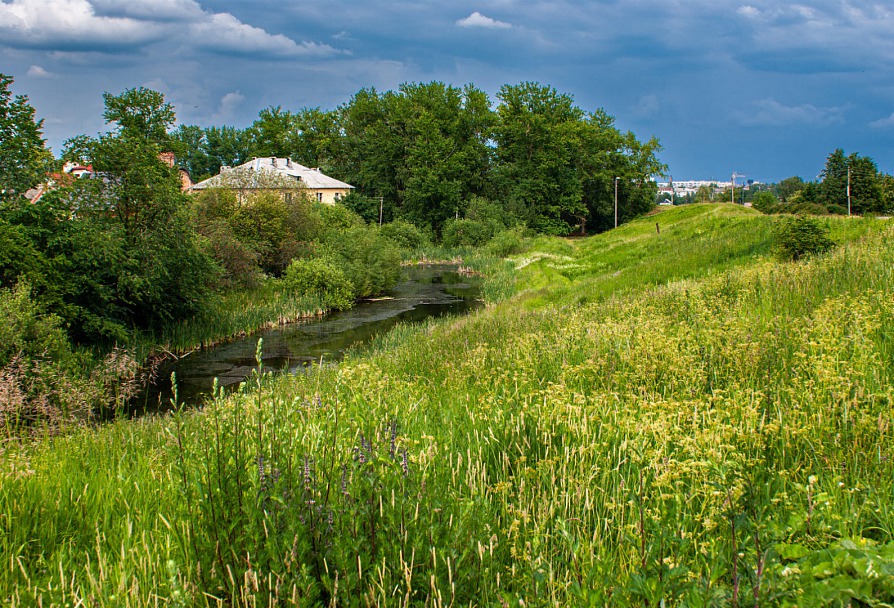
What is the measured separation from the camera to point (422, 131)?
72.0 m

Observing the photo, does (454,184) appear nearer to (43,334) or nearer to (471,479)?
(43,334)

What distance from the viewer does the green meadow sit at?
98.0 inches

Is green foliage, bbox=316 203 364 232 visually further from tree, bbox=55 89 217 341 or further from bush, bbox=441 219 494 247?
tree, bbox=55 89 217 341

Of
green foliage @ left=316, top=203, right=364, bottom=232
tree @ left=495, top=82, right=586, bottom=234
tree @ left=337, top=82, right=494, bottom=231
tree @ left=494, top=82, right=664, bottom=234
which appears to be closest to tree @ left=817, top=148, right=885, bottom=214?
tree @ left=494, top=82, right=664, bottom=234

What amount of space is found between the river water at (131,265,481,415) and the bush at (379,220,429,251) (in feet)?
75.7

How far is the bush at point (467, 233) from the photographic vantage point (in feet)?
200

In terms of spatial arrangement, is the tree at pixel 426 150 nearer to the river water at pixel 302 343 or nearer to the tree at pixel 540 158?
the tree at pixel 540 158

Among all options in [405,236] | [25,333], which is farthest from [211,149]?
[25,333]

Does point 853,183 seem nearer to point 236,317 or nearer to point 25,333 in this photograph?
point 236,317

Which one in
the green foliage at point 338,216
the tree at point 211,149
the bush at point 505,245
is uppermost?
the tree at point 211,149

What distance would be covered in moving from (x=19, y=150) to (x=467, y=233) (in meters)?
48.0

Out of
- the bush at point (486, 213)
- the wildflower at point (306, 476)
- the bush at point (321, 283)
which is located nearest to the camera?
the wildflower at point (306, 476)

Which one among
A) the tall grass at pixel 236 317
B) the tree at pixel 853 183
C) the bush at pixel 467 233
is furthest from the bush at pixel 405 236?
the tree at pixel 853 183

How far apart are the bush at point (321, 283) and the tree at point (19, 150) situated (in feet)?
35.2
